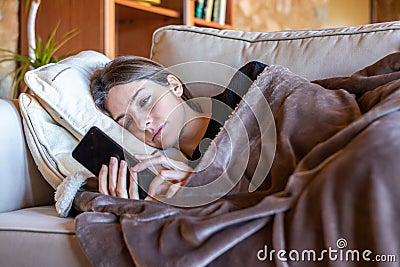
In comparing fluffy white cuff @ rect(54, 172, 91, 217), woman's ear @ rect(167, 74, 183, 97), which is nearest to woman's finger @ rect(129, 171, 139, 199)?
fluffy white cuff @ rect(54, 172, 91, 217)

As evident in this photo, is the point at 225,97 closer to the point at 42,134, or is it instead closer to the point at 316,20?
the point at 42,134

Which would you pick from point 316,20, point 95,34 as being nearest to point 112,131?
point 95,34

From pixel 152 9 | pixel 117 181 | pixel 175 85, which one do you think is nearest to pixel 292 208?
pixel 117 181

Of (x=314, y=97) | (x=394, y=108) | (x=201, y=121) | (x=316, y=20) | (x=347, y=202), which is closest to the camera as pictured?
(x=347, y=202)

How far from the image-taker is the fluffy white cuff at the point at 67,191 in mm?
1152

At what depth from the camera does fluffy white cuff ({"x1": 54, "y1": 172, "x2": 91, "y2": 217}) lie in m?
1.15

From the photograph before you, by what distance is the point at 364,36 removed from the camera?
144 cm

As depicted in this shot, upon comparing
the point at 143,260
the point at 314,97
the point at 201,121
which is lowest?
the point at 143,260

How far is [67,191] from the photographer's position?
118 centimetres

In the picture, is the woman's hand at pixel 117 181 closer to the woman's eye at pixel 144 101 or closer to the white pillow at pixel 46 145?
the white pillow at pixel 46 145

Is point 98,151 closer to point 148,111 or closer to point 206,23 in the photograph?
point 148,111

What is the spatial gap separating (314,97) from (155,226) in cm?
48

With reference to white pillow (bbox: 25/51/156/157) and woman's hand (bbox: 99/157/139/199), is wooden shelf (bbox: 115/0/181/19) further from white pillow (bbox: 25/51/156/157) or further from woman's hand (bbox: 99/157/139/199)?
woman's hand (bbox: 99/157/139/199)

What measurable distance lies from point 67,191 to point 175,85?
0.46m
